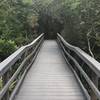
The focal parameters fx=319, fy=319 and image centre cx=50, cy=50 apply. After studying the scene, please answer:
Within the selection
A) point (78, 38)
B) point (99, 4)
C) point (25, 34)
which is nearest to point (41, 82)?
point (99, 4)

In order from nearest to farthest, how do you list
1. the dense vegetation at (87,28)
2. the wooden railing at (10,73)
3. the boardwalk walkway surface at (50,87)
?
the wooden railing at (10,73)
the boardwalk walkway surface at (50,87)
the dense vegetation at (87,28)

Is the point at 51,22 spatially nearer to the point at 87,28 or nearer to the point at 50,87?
the point at 87,28

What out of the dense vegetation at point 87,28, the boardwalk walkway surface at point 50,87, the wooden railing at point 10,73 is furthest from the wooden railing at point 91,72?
the dense vegetation at point 87,28

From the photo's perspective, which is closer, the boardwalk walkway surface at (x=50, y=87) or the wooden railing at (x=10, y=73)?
the wooden railing at (x=10, y=73)

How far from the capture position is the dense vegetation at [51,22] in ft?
65.8

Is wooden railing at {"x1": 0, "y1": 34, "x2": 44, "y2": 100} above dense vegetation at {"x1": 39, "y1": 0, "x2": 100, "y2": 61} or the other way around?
above

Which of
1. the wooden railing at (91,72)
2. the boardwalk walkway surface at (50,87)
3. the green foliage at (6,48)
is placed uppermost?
the wooden railing at (91,72)

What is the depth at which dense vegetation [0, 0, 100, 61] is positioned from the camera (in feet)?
65.8

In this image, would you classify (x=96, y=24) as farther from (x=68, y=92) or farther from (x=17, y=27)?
(x=68, y=92)

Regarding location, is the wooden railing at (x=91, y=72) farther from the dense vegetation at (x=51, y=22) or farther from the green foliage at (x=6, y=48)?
the green foliage at (x=6, y=48)

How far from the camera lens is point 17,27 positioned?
29.4 metres

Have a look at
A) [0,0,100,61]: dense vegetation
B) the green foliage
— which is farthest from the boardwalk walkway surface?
the green foliage

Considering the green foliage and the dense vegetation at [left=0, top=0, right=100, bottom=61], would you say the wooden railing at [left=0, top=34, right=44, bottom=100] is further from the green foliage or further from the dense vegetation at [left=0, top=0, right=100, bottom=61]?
the green foliage

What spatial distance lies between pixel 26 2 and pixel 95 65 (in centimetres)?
2567
